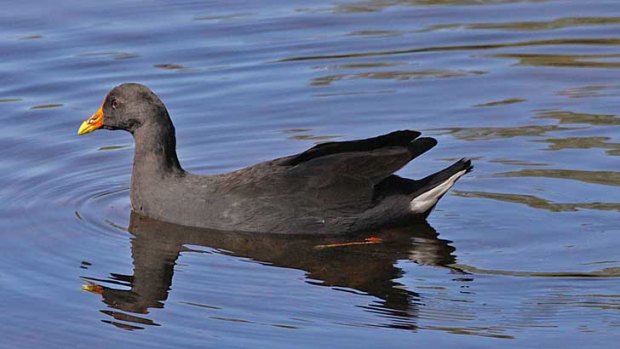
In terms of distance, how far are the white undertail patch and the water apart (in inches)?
7.4

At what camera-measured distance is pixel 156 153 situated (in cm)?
1060

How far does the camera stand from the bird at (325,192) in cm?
1010

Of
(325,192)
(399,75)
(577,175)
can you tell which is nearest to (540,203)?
(577,175)

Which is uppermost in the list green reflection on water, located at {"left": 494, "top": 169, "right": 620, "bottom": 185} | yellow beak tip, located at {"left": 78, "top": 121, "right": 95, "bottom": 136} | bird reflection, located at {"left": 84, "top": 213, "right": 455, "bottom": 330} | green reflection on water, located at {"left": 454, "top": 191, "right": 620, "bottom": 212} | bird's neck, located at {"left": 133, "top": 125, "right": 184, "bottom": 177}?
yellow beak tip, located at {"left": 78, "top": 121, "right": 95, "bottom": 136}

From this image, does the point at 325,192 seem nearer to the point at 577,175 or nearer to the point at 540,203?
the point at 540,203

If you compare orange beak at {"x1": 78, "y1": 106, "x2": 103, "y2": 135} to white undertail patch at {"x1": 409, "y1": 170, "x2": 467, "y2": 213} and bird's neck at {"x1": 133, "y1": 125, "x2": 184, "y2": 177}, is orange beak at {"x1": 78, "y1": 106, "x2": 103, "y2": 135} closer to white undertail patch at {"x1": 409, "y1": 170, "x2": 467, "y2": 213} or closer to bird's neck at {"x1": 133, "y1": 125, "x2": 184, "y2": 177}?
bird's neck at {"x1": 133, "y1": 125, "x2": 184, "y2": 177}

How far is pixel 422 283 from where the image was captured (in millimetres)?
9133

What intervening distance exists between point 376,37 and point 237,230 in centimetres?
512

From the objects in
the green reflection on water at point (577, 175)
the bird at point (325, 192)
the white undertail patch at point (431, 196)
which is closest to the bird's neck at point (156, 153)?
the bird at point (325, 192)

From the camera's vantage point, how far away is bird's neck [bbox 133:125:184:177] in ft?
34.7

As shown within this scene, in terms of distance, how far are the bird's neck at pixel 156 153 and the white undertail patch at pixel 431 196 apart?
1688 millimetres

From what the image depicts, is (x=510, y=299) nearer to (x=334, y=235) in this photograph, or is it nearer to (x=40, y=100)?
(x=334, y=235)

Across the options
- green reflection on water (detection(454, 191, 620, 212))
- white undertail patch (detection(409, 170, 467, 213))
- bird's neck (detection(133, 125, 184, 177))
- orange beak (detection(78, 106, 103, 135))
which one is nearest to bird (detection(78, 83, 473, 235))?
white undertail patch (detection(409, 170, 467, 213))

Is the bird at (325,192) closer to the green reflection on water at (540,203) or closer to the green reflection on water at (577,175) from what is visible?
the green reflection on water at (540,203)
